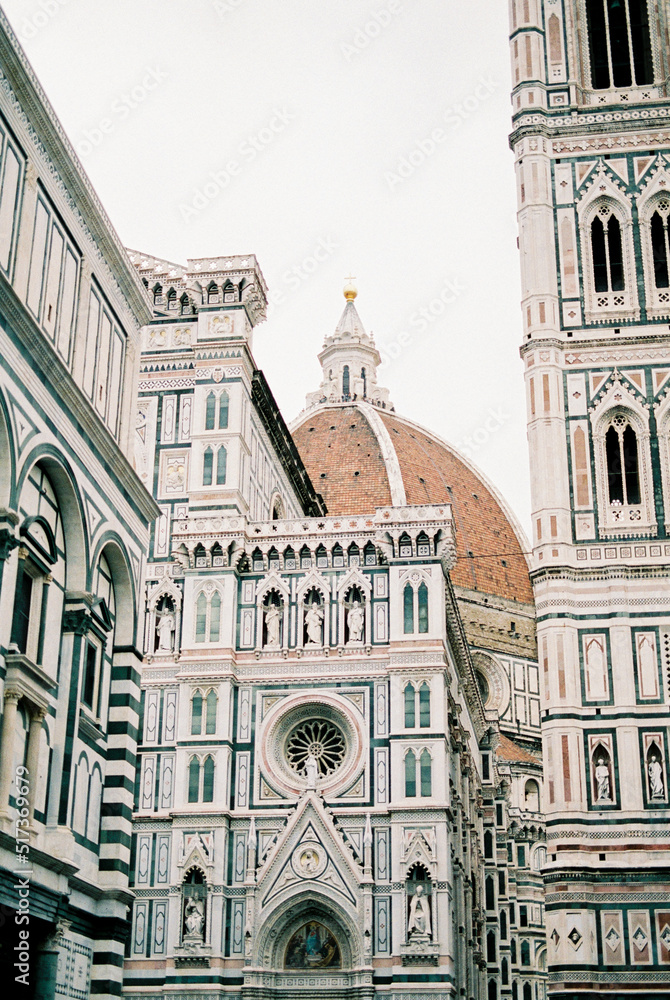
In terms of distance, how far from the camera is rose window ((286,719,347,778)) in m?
36.3

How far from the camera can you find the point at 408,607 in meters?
36.8

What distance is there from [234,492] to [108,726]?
21.0 metres

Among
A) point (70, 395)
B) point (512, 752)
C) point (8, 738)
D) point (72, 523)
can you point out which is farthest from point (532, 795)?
point (8, 738)

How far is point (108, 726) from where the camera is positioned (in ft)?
62.7

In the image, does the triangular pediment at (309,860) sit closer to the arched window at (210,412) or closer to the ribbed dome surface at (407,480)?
the arched window at (210,412)

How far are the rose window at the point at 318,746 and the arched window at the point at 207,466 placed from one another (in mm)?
7729

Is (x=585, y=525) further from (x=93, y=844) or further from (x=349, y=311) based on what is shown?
A: (x=349, y=311)

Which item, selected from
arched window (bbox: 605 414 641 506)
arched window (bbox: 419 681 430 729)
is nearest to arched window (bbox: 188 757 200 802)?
arched window (bbox: 419 681 430 729)

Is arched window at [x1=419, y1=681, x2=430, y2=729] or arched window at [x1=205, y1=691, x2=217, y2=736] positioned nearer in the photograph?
arched window at [x1=419, y1=681, x2=430, y2=729]

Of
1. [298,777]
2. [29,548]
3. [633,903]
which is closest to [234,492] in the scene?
[298,777]

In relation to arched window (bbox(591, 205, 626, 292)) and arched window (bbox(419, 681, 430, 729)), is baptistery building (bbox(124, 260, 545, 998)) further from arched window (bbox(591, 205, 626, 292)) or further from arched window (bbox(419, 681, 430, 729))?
arched window (bbox(591, 205, 626, 292))

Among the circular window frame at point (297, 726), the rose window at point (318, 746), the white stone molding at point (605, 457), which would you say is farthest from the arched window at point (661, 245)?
the rose window at point (318, 746)

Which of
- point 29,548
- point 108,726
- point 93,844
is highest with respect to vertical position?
point 29,548

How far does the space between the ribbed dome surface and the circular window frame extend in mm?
49316
